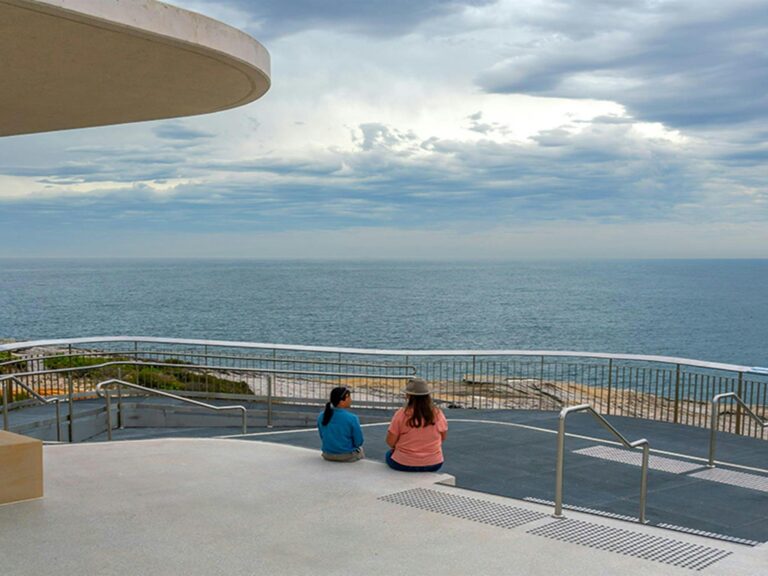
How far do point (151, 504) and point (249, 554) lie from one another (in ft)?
5.56

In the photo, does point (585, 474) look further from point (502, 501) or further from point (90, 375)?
point (90, 375)

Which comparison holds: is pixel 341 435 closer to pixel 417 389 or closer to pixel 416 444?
pixel 416 444

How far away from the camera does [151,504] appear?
288 inches

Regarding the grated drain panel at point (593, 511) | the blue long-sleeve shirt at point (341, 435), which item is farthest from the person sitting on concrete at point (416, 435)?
the grated drain panel at point (593, 511)

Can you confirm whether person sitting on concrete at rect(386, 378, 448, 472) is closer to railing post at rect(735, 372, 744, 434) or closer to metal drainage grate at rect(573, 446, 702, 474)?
metal drainage grate at rect(573, 446, 702, 474)

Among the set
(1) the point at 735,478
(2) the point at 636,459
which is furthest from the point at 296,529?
(1) the point at 735,478

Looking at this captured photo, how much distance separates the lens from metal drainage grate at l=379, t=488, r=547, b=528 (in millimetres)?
6922

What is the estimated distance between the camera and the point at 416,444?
8547 mm

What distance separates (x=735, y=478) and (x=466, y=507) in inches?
177

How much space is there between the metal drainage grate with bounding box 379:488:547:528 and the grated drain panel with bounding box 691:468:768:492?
3829mm

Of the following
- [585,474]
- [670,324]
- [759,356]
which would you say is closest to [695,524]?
[585,474]

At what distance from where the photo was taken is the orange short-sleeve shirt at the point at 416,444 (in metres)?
8.54

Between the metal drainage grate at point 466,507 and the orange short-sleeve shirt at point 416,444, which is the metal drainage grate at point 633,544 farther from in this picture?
the orange short-sleeve shirt at point 416,444

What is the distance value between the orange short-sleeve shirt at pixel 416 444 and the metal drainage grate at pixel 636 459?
3.26 metres
